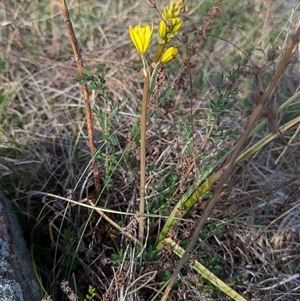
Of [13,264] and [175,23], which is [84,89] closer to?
[175,23]

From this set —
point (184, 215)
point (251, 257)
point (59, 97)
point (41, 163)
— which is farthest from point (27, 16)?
point (251, 257)

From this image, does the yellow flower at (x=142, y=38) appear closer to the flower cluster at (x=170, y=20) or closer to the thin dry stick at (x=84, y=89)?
the flower cluster at (x=170, y=20)

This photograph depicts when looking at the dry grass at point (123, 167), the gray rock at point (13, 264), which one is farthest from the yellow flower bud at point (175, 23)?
the gray rock at point (13, 264)

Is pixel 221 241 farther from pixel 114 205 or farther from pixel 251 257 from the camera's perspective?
pixel 114 205

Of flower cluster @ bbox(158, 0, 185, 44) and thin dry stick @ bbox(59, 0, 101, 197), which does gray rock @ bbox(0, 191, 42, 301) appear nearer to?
thin dry stick @ bbox(59, 0, 101, 197)

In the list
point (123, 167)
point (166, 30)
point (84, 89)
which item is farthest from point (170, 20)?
point (123, 167)

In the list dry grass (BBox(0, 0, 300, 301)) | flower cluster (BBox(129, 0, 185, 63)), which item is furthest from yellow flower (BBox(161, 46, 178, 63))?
dry grass (BBox(0, 0, 300, 301))
